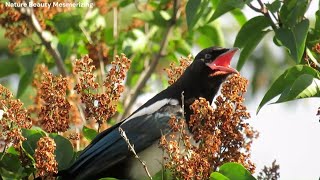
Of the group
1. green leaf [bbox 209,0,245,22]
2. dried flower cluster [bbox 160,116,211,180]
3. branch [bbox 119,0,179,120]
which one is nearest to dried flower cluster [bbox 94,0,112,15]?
branch [bbox 119,0,179,120]

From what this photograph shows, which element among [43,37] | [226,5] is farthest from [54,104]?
[43,37]

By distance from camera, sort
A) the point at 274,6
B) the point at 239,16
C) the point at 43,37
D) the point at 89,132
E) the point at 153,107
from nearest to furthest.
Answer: the point at 274,6, the point at 89,132, the point at 153,107, the point at 239,16, the point at 43,37

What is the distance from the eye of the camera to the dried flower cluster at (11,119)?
4031mm

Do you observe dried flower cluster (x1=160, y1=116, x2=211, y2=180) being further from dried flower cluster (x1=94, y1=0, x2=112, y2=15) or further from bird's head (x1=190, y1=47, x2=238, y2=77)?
dried flower cluster (x1=94, y1=0, x2=112, y2=15)

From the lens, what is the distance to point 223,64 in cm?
533

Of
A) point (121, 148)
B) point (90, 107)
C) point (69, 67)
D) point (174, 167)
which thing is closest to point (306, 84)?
point (174, 167)

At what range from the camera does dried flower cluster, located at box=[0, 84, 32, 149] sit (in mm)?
4031

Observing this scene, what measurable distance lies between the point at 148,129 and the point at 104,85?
0.92 metres

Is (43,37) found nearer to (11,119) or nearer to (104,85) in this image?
(104,85)

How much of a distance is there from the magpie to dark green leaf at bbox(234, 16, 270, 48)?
0.11m

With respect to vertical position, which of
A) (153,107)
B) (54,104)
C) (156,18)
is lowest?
(54,104)

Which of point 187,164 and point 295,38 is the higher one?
point 295,38

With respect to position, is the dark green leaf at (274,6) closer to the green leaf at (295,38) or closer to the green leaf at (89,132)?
the green leaf at (295,38)

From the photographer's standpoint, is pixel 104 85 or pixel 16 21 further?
pixel 16 21
